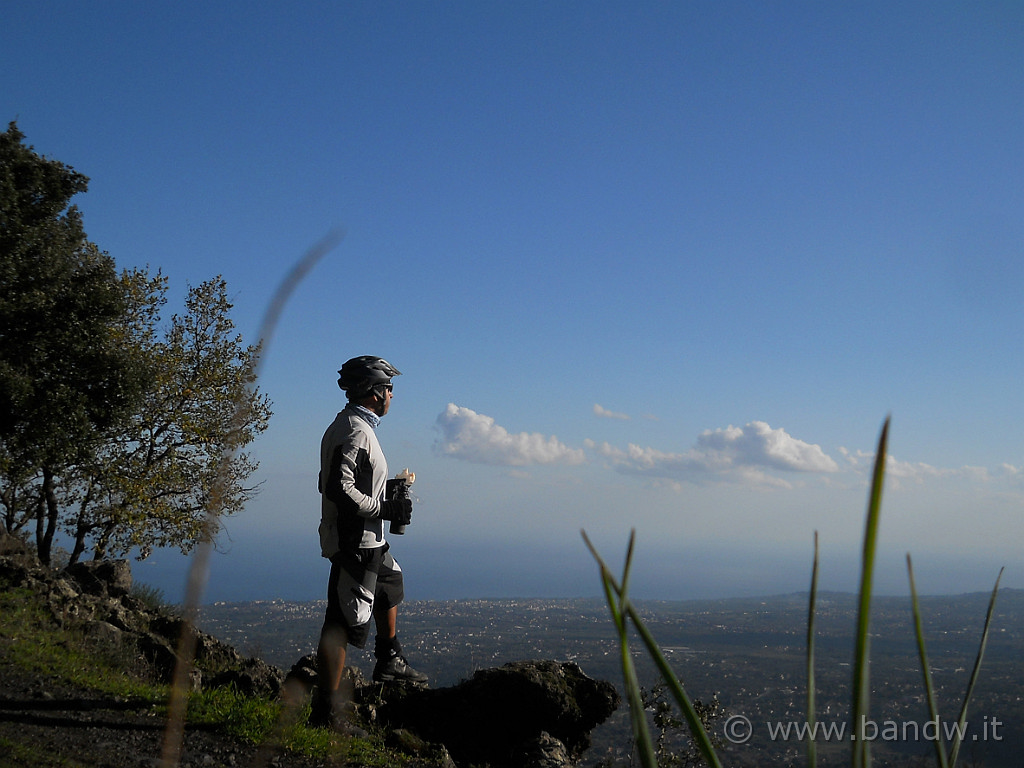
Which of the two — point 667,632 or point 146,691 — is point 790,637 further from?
point 146,691

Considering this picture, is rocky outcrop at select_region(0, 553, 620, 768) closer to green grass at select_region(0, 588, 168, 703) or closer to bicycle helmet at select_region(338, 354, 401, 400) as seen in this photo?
green grass at select_region(0, 588, 168, 703)

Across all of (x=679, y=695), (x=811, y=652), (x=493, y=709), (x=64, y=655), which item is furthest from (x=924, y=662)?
(x=64, y=655)

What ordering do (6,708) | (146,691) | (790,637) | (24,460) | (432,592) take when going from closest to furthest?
(6,708), (146,691), (24,460), (790,637), (432,592)

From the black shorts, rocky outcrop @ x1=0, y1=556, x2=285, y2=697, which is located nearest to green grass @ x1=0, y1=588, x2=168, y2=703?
rocky outcrop @ x1=0, y1=556, x2=285, y2=697

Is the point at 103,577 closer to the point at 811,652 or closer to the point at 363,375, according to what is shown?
the point at 363,375

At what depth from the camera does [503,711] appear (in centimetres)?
652

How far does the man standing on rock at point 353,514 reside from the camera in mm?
5617

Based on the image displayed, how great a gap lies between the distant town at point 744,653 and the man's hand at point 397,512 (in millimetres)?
1945

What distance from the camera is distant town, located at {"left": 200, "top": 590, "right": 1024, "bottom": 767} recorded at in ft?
40.1

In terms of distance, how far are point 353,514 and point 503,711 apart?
7.75ft

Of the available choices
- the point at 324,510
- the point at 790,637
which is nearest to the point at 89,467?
the point at 324,510

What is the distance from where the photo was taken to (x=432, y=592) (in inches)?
4892

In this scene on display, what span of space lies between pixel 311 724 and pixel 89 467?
1131 centimetres

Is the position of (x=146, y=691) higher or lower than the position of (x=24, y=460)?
lower
